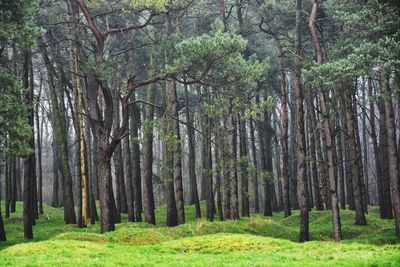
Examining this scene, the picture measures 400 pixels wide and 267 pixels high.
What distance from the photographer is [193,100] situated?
1711 inches

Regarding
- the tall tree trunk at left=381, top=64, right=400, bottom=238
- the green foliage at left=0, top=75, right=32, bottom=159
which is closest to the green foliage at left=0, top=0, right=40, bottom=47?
the green foliage at left=0, top=75, right=32, bottom=159

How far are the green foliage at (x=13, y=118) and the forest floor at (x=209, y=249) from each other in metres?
3.88

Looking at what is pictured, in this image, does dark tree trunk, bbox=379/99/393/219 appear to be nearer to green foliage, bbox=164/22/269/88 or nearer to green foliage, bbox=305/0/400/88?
green foliage, bbox=305/0/400/88

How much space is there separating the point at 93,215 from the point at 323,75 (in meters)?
17.3

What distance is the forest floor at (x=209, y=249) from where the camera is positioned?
38.1 ft

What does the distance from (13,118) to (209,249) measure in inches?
353

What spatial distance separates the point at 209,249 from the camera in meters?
14.6

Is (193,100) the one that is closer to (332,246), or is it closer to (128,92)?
(128,92)

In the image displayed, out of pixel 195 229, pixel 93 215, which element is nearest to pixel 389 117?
pixel 195 229

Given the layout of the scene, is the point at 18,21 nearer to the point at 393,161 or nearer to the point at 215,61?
the point at 215,61

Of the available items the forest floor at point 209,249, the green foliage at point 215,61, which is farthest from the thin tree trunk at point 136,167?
the green foliage at point 215,61

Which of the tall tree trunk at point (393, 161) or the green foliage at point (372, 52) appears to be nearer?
the green foliage at point (372, 52)

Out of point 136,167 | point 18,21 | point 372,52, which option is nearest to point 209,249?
point 372,52

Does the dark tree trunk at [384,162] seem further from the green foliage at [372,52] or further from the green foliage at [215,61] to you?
the green foliage at [215,61]
